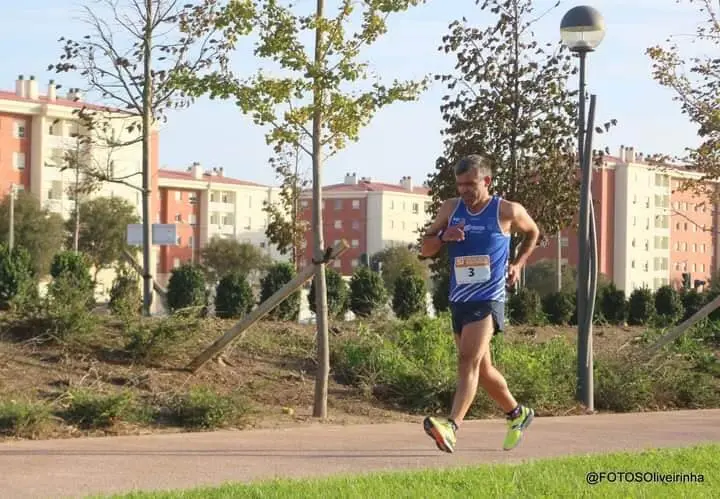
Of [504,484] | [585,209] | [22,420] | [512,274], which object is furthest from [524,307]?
[504,484]

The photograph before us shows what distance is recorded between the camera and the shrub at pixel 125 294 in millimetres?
13109

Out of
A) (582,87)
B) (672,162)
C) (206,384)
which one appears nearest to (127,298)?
(206,384)

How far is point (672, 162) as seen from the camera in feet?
67.2

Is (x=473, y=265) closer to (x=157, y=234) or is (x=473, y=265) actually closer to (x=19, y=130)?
(x=157, y=234)

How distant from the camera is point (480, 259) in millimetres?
8078

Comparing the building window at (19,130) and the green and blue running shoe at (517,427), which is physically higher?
the building window at (19,130)

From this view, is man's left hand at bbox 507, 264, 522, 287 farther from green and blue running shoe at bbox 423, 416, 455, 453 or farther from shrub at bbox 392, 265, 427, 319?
shrub at bbox 392, 265, 427, 319

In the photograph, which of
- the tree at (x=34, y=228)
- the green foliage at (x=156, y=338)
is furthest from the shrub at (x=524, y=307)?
the tree at (x=34, y=228)

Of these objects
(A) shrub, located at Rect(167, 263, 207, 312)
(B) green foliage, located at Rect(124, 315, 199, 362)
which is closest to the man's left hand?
(B) green foliage, located at Rect(124, 315, 199, 362)

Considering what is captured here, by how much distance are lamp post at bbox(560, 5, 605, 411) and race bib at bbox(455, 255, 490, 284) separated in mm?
4844

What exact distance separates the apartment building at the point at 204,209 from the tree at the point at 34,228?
3295cm

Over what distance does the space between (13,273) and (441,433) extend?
29.4 feet

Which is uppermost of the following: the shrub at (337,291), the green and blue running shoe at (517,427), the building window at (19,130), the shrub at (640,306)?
the building window at (19,130)

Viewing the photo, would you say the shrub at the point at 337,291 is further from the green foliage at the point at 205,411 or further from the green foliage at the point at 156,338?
the green foliage at the point at 205,411
